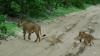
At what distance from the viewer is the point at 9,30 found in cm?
1672

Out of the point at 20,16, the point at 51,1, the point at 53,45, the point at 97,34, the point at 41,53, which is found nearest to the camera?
the point at 41,53

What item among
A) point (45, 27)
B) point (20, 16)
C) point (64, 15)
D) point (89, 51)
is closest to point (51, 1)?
point (64, 15)

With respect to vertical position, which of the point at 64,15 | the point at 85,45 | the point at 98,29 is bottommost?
the point at 64,15

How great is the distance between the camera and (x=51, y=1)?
27.1 m

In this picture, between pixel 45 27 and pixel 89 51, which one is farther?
pixel 45 27

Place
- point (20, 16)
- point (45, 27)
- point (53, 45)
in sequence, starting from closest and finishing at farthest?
1. point (53, 45)
2. point (45, 27)
3. point (20, 16)

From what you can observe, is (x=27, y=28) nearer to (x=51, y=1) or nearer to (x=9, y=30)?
(x=9, y=30)

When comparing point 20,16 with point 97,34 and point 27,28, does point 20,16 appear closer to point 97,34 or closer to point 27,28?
point 97,34

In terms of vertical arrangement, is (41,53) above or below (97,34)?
above

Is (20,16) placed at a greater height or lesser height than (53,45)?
lesser

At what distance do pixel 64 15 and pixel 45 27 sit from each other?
776 centimetres

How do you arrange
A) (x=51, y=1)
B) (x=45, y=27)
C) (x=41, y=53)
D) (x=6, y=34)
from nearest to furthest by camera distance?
(x=41, y=53), (x=6, y=34), (x=45, y=27), (x=51, y=1)

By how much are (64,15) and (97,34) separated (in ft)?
30.5

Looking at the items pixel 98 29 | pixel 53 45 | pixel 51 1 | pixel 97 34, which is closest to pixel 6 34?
pixel 53 45
